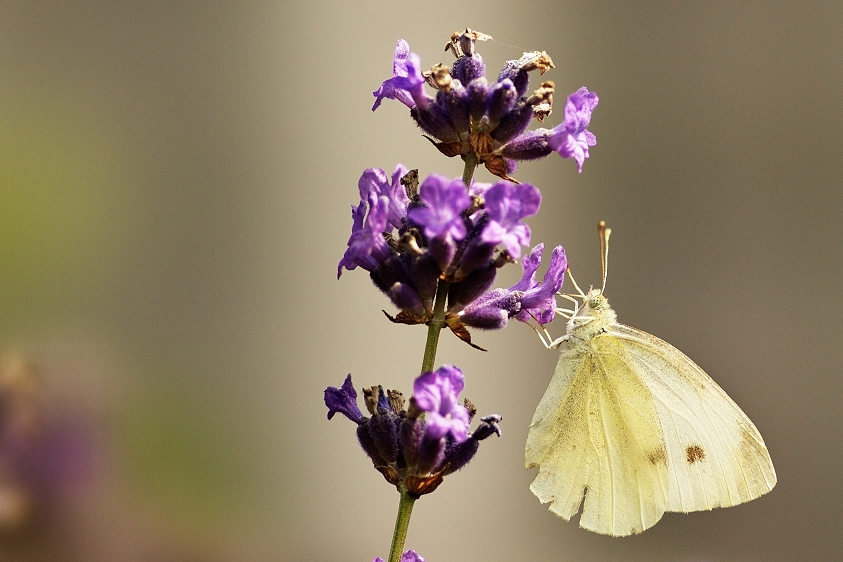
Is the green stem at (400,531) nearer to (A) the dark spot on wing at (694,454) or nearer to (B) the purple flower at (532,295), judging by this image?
(B) the purple flower at (532,295)

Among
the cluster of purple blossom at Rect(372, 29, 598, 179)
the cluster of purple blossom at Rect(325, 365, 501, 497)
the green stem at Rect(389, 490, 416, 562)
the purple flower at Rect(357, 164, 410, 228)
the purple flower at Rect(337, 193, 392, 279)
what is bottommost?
the green stem at Rect(389, 490, 416, 562)

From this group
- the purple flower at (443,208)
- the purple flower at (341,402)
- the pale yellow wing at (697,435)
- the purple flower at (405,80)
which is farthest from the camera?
the pale yellow wing at (697,435)

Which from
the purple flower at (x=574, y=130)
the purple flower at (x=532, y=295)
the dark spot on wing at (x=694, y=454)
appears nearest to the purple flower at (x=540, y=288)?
the purple flower at (x=532, y=295)

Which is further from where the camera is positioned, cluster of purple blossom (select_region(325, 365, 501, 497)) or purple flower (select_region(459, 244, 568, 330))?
purple flower (select_region(459, 244, 568, 330))

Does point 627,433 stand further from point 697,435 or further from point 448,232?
point 448,232

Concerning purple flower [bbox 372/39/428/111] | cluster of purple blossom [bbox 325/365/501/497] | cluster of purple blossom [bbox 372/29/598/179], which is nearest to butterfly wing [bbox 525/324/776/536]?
cluster of purple blossom [bbox 325/365/501/497]

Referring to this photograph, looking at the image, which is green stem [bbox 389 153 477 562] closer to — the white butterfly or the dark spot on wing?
the white butterfly

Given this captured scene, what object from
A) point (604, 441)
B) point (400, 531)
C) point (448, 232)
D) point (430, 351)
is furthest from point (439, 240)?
point (604, 441)

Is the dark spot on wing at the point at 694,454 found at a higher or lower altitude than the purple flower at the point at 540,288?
lower
